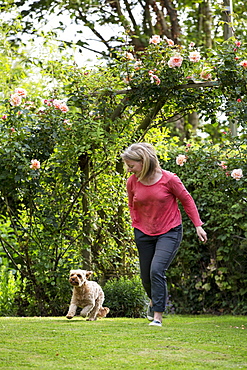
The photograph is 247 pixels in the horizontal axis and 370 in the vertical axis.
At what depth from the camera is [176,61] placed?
23.1 feet

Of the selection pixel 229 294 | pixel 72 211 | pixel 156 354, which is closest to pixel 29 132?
pixel 72 211

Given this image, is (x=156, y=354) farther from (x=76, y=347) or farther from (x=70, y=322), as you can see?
(x=70, y=322)

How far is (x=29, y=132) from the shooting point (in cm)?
720

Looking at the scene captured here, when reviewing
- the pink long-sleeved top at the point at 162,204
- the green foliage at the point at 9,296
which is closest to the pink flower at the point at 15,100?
the pink long-sleeved top at the point at 162,204

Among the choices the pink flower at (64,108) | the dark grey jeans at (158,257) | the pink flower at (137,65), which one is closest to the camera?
the dark grey jeans at (158,257)

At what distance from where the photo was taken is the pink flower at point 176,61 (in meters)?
7.01

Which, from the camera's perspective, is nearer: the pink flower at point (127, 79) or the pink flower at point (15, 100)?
the pink flower at point (15, 100)

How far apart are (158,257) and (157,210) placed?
41 centimetres

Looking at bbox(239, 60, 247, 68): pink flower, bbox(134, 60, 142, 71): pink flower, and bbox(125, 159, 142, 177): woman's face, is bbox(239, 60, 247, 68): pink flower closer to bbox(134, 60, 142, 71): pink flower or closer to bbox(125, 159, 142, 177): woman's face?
bbox(134, 60, 142, 71): pink flower

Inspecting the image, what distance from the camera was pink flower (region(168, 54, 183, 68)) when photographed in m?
7.01

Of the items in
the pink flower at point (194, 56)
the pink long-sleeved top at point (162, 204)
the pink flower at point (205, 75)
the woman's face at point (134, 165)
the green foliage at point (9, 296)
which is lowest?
the green foliage at point (9, 296)

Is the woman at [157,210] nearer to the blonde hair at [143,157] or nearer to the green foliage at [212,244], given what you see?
the blonde hair at [143,157]

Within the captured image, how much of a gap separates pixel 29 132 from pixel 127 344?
3.77 metres

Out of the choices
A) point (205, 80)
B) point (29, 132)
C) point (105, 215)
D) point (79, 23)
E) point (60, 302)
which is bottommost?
point (60, 302)
